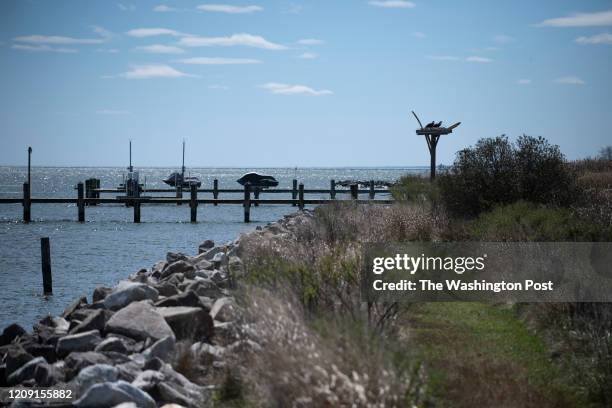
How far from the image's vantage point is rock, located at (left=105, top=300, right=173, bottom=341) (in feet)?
31.9

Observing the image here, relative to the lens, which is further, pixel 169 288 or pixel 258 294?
pixel 169 288

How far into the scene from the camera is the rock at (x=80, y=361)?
343 inches

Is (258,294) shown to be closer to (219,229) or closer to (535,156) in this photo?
(535,156)

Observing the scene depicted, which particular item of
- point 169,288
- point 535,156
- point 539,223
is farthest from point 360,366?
point 535,156

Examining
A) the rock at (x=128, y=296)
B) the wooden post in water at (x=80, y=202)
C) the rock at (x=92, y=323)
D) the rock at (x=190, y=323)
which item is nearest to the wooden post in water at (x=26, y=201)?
the wooden post in water at (x=80, y=202)

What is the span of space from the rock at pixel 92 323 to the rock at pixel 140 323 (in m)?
0.24

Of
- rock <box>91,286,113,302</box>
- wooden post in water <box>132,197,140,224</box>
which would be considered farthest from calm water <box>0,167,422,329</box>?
rock <box>91,286,113,302</box>

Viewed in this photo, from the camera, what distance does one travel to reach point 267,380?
6547mm

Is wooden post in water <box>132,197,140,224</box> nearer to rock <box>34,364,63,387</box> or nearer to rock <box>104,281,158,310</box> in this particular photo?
rock <box>104,281,158,310</box>

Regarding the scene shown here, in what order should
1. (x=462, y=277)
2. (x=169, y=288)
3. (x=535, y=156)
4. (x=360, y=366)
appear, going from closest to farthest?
1. (x=360, y=366)
2. (x=169, y=288)
3. (x=462, y=277)
4. (x=535, y=156)

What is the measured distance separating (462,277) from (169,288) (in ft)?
16.5

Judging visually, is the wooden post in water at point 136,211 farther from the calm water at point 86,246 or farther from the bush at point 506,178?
the bush at point 506,178

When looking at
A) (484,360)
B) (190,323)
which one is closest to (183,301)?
(190,323)

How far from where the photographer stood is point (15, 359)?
31.1 feet
